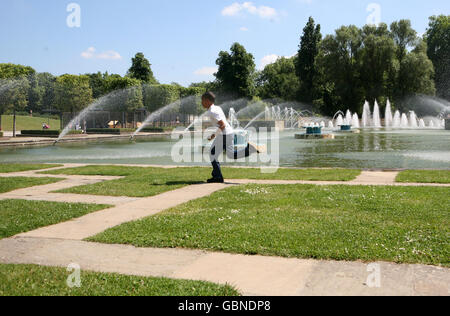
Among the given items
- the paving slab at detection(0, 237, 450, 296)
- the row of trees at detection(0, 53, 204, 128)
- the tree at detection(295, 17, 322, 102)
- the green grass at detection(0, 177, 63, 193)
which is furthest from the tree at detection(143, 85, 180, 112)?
the paving slab at detection(0, 237, 450, 296)

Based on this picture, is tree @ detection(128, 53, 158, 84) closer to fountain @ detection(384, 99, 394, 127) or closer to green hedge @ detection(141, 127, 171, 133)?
green hedge @ detection(141, 127, 171, 133)

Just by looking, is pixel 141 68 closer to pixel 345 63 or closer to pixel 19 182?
pixel 345 63

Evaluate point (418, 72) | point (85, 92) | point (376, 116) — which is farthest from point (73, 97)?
point (418, 72)

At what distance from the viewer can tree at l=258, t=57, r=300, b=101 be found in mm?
91875

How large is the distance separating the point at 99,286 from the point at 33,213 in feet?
12.2

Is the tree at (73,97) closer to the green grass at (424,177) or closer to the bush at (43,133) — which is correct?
the bush at (43,133)

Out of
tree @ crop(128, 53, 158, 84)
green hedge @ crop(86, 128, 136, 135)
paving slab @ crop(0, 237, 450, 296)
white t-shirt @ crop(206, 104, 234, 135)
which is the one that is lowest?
paving slab @ crop(0, 237, 450, 296)

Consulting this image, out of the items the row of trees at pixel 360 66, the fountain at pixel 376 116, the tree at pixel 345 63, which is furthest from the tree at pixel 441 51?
the tree at pixel 345 63

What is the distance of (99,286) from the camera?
3.83 m

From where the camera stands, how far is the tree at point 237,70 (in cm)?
8456

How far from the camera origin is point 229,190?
8812 millimetres

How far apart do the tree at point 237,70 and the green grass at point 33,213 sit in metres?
78.3

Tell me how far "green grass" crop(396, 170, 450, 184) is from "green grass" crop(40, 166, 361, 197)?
1.12 m
